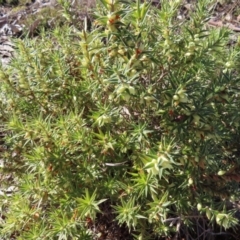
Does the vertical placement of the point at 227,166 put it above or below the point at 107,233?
above

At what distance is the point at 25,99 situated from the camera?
2506mm

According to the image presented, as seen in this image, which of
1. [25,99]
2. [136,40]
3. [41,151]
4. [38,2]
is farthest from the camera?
[38,2]

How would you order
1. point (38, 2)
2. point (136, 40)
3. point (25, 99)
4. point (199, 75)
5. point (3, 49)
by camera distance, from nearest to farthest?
point (136, 40), point (199, 75), point (25, 99), point (3, 49), point (38, 2)

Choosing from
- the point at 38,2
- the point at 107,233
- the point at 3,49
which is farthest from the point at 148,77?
the point at 38,2

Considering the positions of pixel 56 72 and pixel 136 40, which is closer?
pixel 136 40

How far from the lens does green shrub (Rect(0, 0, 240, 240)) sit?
2045 millimetres

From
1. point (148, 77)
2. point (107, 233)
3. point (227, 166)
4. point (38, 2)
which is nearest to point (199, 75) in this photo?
point (148, 77)

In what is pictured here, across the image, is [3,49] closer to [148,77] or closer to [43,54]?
[43,54]

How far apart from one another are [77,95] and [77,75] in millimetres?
228

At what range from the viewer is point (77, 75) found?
8.57 feet

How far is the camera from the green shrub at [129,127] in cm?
204

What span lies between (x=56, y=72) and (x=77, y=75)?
0.69 feet

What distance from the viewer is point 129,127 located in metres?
2.29

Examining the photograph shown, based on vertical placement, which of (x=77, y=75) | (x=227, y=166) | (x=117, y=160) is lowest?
(x=227, y=166)
